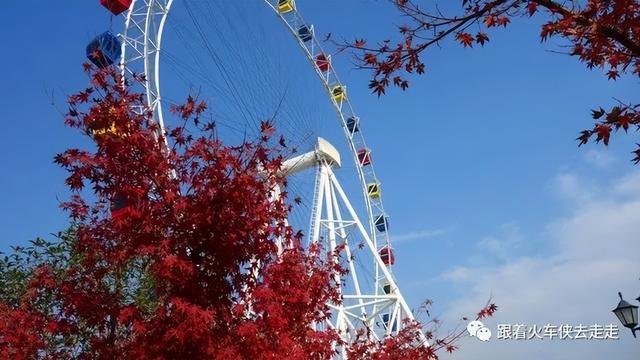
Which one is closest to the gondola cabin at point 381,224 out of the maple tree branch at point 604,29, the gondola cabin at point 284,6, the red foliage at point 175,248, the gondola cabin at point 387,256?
the gondola cabin at point 387,256

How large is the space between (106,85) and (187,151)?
3.45 feet

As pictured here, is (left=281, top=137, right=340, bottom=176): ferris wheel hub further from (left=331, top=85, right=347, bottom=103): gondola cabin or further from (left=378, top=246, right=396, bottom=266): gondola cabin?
(left=378, top=246, right=396, bottom=266): gondola cabin

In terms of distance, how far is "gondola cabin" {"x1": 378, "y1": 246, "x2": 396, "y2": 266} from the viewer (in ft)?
102

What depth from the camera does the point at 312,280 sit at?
768 cm

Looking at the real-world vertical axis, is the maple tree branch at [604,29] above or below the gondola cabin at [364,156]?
below

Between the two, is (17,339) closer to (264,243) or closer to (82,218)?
(82,218)

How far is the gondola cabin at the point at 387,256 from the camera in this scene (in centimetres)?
3116

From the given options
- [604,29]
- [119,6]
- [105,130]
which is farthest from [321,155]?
[604,29]

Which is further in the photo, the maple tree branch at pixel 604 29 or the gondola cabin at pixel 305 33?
the gondola cabin at pixel 305 33

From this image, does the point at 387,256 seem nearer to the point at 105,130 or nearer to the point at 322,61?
the point at 322,61

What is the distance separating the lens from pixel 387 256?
103ft

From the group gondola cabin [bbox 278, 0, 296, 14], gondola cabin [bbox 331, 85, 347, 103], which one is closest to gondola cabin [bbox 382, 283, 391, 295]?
gondola cabin [bbox 331, 85, 347, 103]

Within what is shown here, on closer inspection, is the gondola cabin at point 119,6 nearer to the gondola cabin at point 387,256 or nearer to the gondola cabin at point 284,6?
the gondola cabin at point 284,6

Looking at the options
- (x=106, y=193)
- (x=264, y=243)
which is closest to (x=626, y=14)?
(x=264, y=243)
